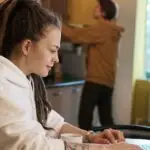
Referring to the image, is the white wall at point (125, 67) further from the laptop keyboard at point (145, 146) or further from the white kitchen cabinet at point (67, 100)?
the laptop keyboard at point (145, 146)

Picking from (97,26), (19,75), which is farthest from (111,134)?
(97,26)

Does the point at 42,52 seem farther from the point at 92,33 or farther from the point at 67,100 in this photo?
the point at 67,100

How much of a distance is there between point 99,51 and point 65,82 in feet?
1.67

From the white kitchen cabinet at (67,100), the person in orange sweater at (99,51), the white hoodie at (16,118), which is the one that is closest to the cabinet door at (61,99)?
the white kitchen cabinet at (67,100)

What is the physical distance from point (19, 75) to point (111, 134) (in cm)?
52

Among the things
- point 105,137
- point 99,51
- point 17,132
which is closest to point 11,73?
point 17,132

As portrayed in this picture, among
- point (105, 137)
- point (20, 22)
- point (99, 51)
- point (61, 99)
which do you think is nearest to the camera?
point (20, 22)

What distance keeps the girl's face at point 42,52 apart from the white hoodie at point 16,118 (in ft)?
0.20

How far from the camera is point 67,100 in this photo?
3.90 m

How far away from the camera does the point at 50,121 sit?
1.74m

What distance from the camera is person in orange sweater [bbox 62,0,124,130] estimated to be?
3541mm

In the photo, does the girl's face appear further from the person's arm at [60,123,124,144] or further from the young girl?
the person's arm at [60,123,124,144]

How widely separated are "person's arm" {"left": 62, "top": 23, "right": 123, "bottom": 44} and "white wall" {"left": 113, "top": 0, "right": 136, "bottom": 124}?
19.2 inches

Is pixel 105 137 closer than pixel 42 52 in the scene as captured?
No
